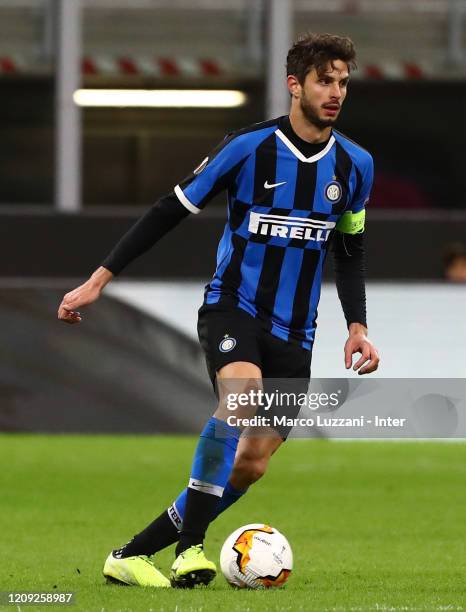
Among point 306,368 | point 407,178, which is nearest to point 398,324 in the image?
point 407,178

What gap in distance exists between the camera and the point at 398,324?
1311 cm

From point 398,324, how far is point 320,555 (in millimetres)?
6157

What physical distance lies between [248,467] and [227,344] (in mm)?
487

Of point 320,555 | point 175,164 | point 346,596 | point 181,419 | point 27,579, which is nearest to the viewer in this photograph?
point 346,596

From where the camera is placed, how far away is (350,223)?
19.8ft

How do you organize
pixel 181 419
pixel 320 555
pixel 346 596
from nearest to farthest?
1. pixel 346 596
2. pixel 320 555
3. pixel 181 419

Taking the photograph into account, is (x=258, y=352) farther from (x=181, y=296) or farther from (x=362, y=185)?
(x=181, y=296)

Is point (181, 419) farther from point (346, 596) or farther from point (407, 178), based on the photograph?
point (346, 596)

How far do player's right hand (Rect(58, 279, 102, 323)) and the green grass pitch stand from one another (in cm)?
95

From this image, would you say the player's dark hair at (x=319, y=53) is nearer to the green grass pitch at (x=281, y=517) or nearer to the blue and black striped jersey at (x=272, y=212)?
the blue and black striped jersey at (x=272, y=212)

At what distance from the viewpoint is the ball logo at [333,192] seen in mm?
5844

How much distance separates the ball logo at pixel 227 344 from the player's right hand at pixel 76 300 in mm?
478

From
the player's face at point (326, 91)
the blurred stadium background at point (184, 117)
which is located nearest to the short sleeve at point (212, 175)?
the player's face at point (326, 91)

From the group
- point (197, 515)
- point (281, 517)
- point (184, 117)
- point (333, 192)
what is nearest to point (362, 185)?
point (333, 192)
